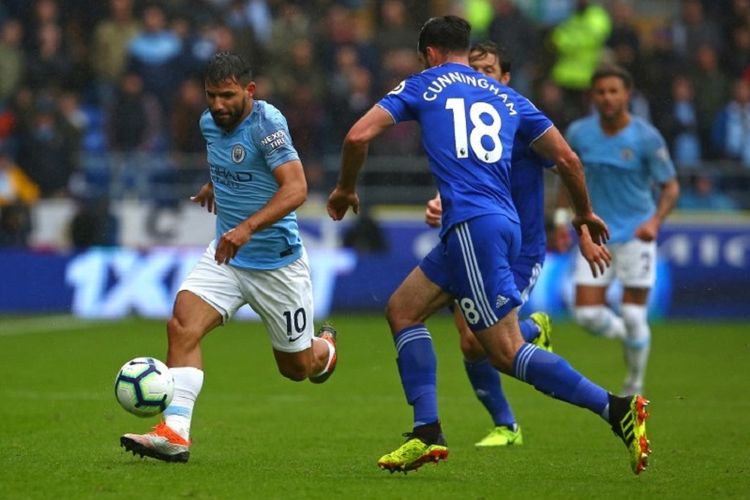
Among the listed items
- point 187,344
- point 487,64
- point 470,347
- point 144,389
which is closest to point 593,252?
point 470,347

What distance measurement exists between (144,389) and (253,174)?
4.80 feet

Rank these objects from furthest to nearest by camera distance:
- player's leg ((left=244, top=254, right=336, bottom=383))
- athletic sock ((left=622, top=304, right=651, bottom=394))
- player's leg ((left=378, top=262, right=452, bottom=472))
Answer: athletic sock ((left=622, top=304, right=651, bottom=394)) < player's leg ((left=244, top=254, right=336, bottom=383)) < player's leg ((left=378, top=262, right=452, bottom=472))

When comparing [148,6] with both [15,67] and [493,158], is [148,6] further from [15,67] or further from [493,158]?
[493,158]

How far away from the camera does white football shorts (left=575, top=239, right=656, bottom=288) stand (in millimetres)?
13078

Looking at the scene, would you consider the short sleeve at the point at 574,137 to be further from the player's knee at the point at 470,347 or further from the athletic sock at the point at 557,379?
the athletic sock at the point at 557,379

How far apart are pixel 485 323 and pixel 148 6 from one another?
16.1 meters

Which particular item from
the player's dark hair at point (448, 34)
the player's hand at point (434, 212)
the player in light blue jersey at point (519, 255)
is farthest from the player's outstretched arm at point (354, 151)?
the player's hand at point (434, 212)

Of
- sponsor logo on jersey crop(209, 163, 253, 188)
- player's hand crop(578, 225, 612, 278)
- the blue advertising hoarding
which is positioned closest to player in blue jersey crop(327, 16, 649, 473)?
player's hand crop(578, 225, 612, 278)

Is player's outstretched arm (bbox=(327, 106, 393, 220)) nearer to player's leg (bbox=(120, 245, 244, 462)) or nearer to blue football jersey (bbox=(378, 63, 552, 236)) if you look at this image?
blue football jersey (bbox=(378, 63, 552, 236))

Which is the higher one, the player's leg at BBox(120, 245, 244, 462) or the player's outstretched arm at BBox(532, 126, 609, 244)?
the player's outstretched arm at BBox(532, 126, 609, 244)

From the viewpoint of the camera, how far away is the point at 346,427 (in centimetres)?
1088

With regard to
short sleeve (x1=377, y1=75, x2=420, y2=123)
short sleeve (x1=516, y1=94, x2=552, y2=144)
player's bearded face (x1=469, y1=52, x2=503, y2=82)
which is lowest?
short sleeve (x1=516, y1=94, x2=552, y2=144)

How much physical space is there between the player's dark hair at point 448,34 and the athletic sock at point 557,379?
172 centimetres

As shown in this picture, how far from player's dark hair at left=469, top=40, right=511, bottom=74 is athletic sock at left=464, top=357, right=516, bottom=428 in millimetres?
1962
